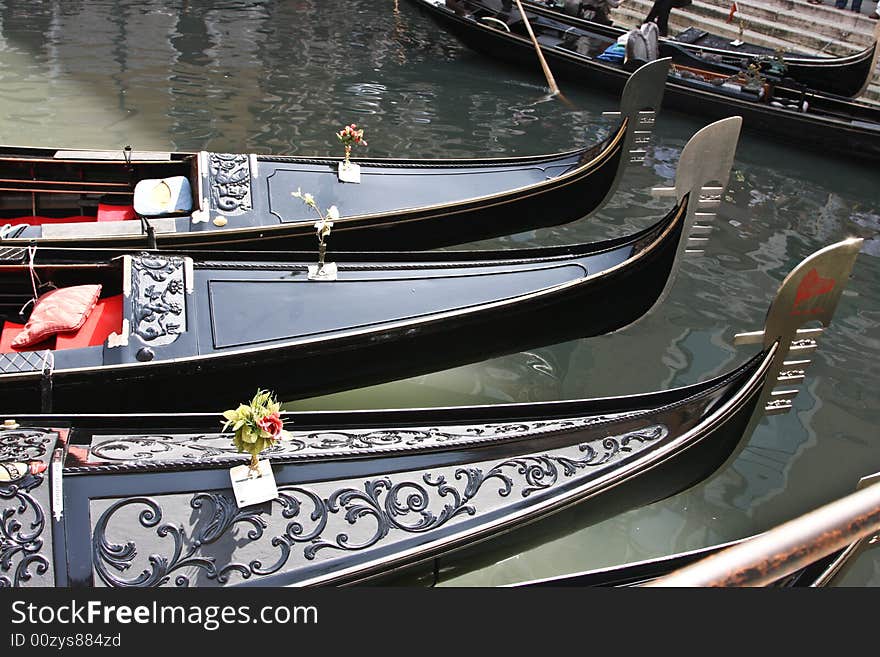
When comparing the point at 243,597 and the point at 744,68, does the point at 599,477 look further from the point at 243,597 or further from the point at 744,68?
the point at 744,68

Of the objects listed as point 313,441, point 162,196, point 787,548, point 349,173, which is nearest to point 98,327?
point 162,196

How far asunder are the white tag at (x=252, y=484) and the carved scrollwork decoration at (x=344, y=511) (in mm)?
19

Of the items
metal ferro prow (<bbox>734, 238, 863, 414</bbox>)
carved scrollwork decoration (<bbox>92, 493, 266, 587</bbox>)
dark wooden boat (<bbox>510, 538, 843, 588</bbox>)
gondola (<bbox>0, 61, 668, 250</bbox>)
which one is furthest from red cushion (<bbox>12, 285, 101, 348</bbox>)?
metal ferro prow (<bbox>734, 238, 863, 414</bbox>)

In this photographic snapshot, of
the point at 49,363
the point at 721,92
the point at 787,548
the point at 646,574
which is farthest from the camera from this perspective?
the point at 721,92

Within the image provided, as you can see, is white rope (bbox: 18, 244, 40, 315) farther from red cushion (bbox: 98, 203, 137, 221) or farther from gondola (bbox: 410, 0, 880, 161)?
gondola (bbox: 410, 0, 880, 161)

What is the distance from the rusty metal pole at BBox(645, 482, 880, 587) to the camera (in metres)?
0.72

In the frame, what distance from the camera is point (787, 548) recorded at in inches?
29.1

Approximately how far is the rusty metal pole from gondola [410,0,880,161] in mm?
5090

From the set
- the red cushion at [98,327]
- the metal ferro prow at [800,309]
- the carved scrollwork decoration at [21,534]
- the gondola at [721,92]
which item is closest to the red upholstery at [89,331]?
the red cushion at [98,327]

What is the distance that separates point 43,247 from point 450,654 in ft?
6.66

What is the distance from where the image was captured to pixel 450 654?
1335mm

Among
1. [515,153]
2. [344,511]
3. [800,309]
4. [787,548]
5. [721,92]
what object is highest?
[787,548]

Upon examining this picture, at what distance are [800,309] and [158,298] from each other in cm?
176

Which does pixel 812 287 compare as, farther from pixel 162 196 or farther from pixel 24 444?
pixel 162 196
